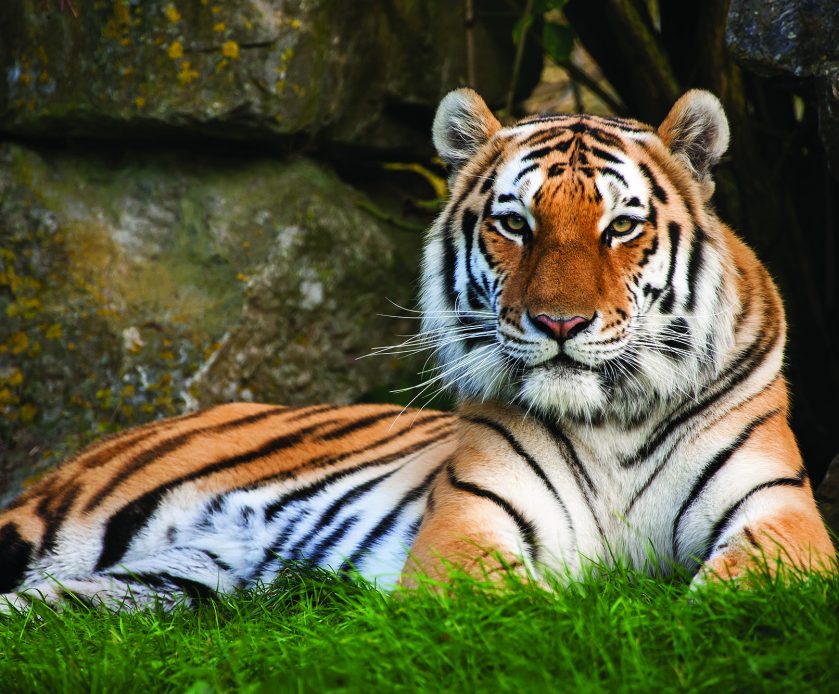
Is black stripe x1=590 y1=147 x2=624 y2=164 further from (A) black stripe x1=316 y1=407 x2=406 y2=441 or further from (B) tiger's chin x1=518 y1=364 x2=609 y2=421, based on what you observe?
(A) black stripe x1=316 y1=407 x2=406 y2=441

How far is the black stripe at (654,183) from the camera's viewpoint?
9.75 ft

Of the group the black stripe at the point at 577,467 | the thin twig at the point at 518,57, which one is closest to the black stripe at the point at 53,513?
the black stripe at the point at 577,467

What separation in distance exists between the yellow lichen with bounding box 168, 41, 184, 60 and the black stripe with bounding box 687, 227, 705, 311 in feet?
8.50

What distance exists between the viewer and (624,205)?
2871 mm

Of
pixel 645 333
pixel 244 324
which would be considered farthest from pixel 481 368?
pixel 244 324

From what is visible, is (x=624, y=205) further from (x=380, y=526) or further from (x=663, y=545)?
(x=380, y=526)

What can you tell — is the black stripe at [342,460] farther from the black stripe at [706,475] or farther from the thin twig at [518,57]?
the thin twig at [518,57]

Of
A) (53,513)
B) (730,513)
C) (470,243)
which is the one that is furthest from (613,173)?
(53,513)

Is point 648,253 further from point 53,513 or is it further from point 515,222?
point 53,513

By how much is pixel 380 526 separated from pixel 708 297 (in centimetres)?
126

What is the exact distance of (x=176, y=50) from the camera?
458 centimetres

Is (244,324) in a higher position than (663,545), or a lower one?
higher

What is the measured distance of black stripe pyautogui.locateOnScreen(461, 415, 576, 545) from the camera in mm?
2879

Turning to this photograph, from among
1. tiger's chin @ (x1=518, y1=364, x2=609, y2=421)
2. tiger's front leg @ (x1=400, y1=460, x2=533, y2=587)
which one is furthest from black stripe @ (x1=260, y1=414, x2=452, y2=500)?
tiger's chin @ (x1=518, y1=364, x2=609, y2=421)
